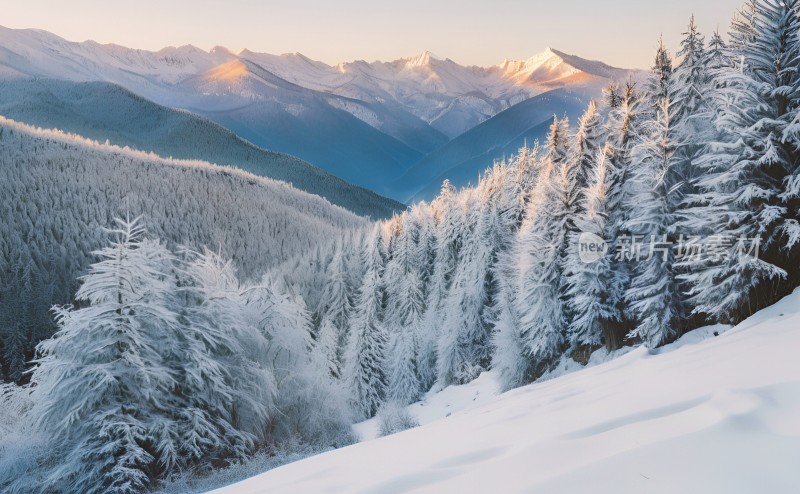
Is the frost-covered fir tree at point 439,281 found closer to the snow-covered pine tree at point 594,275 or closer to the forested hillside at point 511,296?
the forested hillside at point 511,296

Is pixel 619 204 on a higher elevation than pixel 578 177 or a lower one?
lower

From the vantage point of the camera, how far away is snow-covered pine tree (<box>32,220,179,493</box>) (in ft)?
42.8

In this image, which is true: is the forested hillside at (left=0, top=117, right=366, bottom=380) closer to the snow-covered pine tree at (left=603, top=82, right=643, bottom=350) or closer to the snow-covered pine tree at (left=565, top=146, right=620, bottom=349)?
the snow-covered pine tree at (left=565, top=146, right=620, bottom=349)

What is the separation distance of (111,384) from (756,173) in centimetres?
2034

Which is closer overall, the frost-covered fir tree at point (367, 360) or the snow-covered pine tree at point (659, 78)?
the snow-covered pine tree at point (659, 78)

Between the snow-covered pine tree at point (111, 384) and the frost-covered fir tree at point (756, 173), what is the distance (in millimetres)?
17157

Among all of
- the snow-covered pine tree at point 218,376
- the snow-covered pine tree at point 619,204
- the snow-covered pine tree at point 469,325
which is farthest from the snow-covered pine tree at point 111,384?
the snow-covered pine tree at point 469,325

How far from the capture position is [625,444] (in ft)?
12.6

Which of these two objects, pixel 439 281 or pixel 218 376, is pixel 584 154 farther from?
pixel 439 281

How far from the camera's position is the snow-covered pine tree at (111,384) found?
42.8 feet

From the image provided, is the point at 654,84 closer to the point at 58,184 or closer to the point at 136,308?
the point at 136,308

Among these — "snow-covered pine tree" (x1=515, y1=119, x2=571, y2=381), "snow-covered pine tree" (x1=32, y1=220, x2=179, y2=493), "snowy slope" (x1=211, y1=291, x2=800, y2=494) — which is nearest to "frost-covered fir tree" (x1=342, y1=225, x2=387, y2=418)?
"snow-covered pine tree" (x1=515, y1=119, x2=571, y2=381)

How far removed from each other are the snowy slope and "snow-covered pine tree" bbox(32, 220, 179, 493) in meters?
9.40

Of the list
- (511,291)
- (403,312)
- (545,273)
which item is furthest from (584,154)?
(403,312)
